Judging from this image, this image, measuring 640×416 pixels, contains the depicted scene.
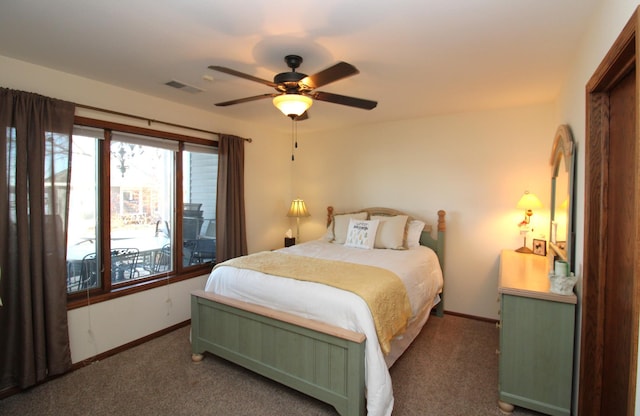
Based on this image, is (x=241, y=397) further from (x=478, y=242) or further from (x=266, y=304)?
(x=478, y=242)

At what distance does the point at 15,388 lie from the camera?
2277 mm

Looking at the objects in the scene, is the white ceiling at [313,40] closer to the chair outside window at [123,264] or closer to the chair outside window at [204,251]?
the chair outside window at [123,264]

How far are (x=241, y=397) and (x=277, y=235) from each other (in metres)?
2.67

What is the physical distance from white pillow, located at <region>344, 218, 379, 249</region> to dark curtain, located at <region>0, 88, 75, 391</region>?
8.72 feet

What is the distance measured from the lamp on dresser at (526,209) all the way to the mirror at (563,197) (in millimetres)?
166

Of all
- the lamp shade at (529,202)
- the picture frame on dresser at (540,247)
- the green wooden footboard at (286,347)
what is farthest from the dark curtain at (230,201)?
the picture frame on dresser at (540,247)

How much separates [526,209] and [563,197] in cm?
78

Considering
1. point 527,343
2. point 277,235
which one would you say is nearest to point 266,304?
point 527,343

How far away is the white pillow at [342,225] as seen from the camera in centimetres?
393

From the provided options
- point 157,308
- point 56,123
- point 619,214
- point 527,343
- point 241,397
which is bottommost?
point 241,397

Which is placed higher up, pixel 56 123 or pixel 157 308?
pixel 56 123

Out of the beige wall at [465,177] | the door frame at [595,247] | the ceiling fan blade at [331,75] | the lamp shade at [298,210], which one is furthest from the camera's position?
the lamp shade at [298,210]

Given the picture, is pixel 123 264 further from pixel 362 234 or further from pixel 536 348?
pixel 536 348

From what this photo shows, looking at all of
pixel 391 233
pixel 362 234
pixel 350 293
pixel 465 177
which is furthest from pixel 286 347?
pixel 465 177
